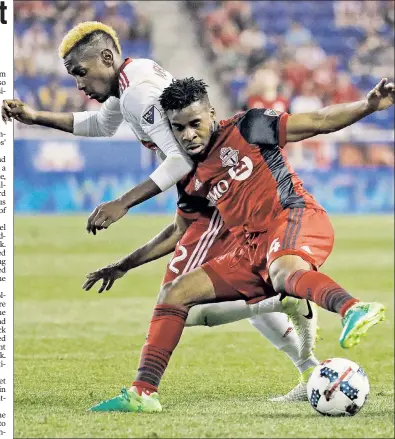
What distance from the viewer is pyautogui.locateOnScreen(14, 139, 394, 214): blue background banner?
63.5ft

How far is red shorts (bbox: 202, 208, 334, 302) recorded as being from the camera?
17.4ft

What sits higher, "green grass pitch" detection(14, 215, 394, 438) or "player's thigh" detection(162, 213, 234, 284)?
"player's thigh" detection(162, 213, 234, 284)

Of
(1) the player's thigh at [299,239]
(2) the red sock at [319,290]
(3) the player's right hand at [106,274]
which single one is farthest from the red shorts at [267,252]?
(3) the player's right hand at [106,274]

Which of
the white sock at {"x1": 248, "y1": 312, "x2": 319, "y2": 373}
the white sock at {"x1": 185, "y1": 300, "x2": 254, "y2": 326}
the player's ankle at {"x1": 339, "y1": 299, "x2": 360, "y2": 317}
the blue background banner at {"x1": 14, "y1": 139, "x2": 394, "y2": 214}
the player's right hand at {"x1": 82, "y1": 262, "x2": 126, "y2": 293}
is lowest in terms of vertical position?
the blue background banner at {"x1": 14, "y1": 139, "x2": 394, "y2": 214}

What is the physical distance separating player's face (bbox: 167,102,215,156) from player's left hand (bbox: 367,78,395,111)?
92 centimetres

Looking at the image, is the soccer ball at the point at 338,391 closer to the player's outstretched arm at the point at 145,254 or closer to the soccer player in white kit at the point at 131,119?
the soccer player in white kit at the point at 131,119

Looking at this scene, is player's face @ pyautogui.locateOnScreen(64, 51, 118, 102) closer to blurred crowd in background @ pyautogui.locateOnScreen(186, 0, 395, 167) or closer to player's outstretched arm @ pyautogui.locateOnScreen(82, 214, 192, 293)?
player's outstretched arm @ pyautogui.locateOnScreen(82, 214, 192, 293)

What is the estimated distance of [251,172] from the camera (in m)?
5.59

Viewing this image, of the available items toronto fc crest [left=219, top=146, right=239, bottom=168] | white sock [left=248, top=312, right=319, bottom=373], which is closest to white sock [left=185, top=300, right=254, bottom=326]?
white sock [left=248, top=312, right=319, bottom=373]

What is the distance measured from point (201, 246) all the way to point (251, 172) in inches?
29.9

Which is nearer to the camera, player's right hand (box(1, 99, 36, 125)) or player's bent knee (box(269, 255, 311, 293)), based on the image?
player's bent knee (box(269, 255, 311, 293))

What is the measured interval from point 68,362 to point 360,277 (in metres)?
5.87

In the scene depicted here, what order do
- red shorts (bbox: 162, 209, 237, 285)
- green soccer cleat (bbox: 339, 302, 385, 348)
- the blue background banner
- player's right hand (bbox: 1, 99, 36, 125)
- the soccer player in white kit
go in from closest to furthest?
green soccer cleat (bbox: 339, 302, 385, 348) < the soccer player in white kit < player's right hand (bbox: 1, 99, 36, 125) < red shorts (bbox: 162, 209, 237, 285) < the blue background banner

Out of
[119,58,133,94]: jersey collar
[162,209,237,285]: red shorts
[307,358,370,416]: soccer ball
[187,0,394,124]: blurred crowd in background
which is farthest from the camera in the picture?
[187,0,394,124]: blurred crowd in background
